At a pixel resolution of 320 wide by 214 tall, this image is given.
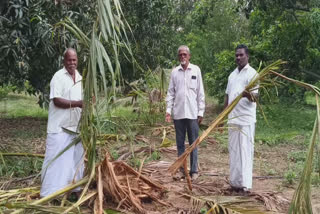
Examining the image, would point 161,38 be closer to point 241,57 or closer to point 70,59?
point 241,57

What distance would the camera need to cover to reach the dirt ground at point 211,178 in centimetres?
427

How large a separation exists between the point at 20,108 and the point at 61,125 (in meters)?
11.6

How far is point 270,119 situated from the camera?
436 inches

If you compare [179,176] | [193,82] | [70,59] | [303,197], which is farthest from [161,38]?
[303,197]

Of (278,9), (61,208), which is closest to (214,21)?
Result: (278,9)

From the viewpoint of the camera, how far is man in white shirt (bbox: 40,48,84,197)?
4.39 metres

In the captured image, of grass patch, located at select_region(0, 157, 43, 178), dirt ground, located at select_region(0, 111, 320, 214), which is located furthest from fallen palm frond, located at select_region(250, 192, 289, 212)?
grass patch, located at select_region(0, 157, 43, 178)

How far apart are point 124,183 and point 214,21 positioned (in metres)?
11.7

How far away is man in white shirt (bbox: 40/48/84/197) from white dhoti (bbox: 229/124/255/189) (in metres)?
1.68

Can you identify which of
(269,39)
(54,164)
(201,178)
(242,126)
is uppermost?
(269,39)

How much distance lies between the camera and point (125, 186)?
4.18 meters

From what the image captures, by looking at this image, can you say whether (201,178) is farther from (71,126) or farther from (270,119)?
(270,119)

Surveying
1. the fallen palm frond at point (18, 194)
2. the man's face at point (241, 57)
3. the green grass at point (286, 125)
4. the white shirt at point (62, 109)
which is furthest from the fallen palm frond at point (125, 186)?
the green grass at point (286, 125)

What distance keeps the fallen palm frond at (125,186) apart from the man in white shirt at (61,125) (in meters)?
0.41
